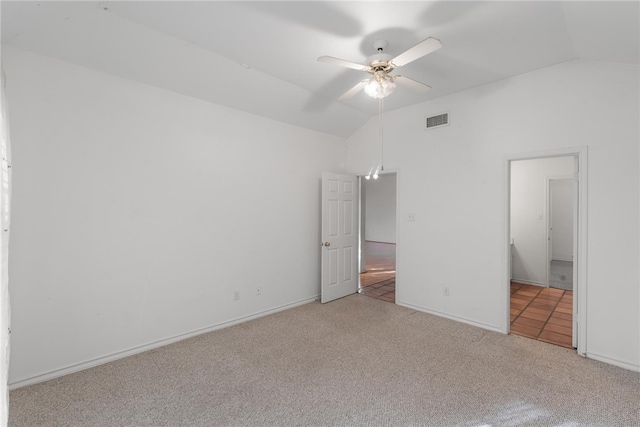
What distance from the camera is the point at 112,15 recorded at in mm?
2197

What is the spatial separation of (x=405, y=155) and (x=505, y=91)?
1.35m

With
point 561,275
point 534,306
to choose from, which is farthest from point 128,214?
point 561,275

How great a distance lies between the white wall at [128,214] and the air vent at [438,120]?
1.91 m

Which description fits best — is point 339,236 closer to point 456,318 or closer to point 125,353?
point 456,318

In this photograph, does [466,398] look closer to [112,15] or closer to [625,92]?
[625,92]

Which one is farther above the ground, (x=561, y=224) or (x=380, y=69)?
(x=380, y=69)

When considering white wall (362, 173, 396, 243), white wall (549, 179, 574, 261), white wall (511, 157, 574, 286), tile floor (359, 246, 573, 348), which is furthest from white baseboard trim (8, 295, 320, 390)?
white wall (362, 173, 396, 243)

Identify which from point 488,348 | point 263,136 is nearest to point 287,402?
point 488,348

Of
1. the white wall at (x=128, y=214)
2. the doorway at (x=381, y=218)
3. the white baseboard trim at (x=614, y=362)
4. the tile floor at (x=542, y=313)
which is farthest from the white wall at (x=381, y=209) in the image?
the white baseboard trim at (x=614, y=362)

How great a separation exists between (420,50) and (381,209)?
9.65m

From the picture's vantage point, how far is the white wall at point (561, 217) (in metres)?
6.39

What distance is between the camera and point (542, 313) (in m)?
3.86

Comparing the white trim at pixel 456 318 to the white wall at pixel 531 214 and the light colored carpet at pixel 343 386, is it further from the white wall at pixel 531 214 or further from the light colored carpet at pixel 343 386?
the white wall at pixel 531 214

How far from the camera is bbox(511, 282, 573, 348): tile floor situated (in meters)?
3.25
